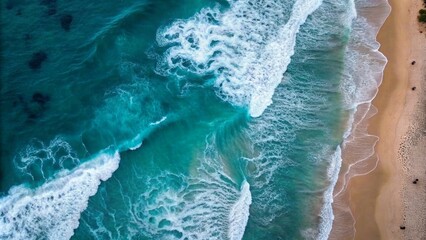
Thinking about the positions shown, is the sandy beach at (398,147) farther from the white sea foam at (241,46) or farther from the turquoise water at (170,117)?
the white sea foam at (241,46)

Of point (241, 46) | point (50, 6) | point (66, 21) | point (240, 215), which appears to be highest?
point (50, 6)

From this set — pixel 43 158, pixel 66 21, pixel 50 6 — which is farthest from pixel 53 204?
pixel 50 6

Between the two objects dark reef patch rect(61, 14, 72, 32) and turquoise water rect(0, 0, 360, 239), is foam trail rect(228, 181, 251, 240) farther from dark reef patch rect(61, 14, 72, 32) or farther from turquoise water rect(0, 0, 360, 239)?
dark reef patch rect(61, 14, 72, 32)

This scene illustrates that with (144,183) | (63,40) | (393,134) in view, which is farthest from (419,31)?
(63,40)

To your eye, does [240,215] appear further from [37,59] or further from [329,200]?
[37,59]

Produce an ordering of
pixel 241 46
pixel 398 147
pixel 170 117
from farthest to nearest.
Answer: pixel 241 46 → pixel 170 117 → pixel 398 147

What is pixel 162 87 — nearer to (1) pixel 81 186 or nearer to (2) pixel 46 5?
(1) pixel 81 186

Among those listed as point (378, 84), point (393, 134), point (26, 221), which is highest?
point (378, 84)
